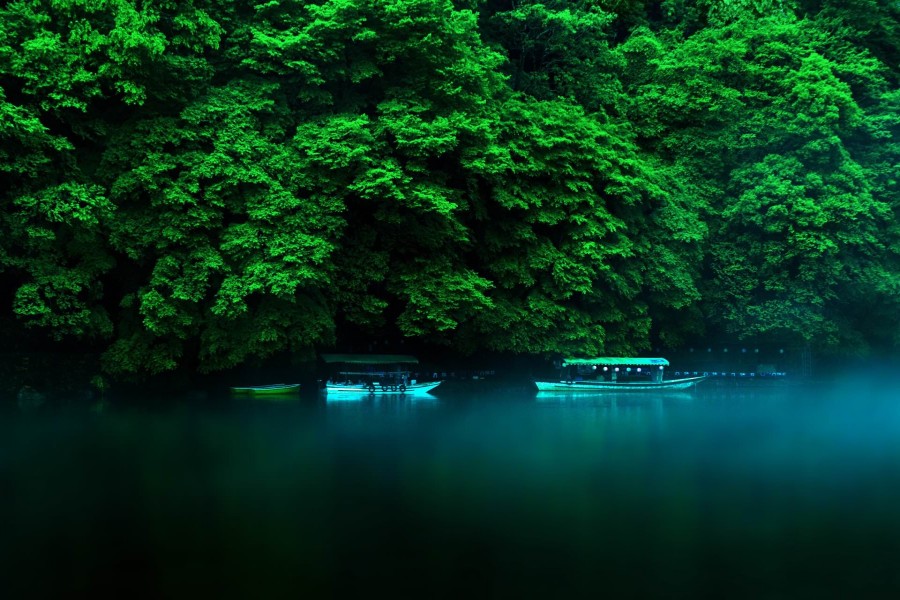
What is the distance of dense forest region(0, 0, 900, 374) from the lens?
2114 centimetres

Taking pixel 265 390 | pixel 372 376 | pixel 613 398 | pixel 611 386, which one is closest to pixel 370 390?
pixel 372 376

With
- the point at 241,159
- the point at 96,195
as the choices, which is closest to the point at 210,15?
the point at 241,159

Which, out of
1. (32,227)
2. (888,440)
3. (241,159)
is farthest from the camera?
(241,159)

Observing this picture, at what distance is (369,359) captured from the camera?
25859 mm

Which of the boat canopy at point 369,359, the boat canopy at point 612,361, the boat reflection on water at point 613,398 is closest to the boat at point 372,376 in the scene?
the boat canopy at point 369,359

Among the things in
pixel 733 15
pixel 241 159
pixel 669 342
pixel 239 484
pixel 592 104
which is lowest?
pixel 239 484

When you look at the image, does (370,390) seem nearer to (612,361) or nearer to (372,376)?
(372,376)

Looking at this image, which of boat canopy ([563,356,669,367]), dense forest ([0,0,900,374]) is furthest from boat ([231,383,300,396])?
boat canopy ([563,356,669,367])

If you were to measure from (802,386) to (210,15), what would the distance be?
22845mm

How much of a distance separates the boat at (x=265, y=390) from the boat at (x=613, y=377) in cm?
778

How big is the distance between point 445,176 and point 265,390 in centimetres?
793

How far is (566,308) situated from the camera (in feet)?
87.4

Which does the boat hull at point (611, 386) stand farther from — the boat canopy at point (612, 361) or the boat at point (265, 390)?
the boat at point (265, 390)

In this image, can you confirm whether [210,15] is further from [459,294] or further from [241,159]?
[459,294]
